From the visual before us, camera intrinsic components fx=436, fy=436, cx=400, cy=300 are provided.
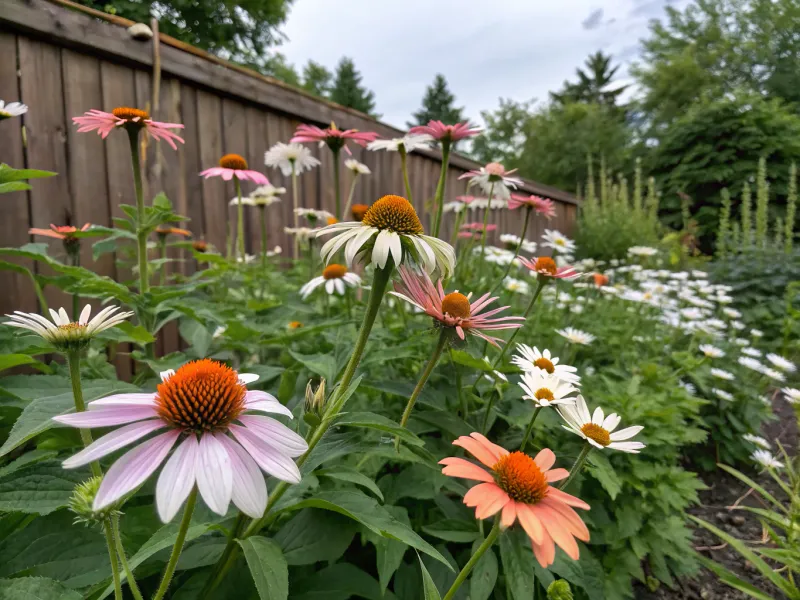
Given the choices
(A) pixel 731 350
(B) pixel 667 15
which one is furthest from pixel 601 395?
(B) pixel 667 15

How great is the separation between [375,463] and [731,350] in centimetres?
242

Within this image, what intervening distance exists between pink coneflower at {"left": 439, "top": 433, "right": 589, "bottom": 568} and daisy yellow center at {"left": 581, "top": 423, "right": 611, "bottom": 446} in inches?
5.6

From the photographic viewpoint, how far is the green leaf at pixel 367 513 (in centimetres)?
56

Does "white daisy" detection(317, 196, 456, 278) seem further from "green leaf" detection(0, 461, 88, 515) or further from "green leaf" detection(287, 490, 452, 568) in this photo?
"green leaf" detection(0, 461, 88, 515)

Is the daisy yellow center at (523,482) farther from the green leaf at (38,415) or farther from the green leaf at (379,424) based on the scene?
the green leaf at (38,415)

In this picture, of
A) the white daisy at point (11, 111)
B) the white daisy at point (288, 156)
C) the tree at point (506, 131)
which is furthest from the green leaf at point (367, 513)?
the tree at point (506, 131)

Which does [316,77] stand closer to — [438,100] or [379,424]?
[438,100]

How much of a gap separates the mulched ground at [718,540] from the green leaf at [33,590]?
152cm

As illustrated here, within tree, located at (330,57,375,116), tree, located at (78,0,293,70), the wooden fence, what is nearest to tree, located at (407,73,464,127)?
tree, located at (330,57,375,116)

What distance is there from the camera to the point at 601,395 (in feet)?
4.36

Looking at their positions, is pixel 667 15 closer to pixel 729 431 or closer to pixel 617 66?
pixel 617 66

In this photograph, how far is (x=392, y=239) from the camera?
590 millimetres

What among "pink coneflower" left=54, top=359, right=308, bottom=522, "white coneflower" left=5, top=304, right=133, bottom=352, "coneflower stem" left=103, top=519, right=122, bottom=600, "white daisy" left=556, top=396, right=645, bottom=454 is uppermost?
"white coneflower" left=5, top=304, right=133, bottom=352

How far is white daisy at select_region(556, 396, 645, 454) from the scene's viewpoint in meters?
0.66
